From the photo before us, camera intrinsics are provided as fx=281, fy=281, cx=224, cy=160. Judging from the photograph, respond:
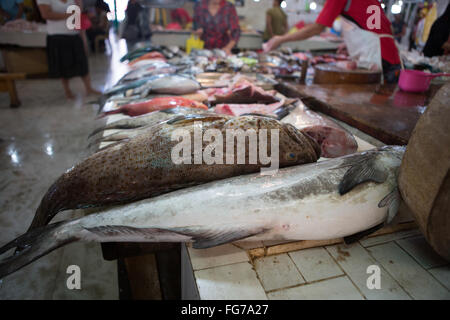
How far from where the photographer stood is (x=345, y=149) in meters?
2.12

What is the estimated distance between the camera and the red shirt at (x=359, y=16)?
11.3ft

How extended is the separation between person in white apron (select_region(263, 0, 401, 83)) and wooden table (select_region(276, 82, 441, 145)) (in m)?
0.49

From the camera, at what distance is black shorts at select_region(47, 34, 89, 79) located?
6277 millimetres

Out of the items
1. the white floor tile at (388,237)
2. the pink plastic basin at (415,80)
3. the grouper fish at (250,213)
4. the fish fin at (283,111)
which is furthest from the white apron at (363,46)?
the grouper fish at (250,213)

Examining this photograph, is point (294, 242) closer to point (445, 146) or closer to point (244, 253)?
point (244, 253)

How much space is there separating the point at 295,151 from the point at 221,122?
45 cm

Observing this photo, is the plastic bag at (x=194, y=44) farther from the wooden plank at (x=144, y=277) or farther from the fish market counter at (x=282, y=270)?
the fish market counter at (x=282, y=270)

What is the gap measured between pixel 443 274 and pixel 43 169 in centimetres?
465

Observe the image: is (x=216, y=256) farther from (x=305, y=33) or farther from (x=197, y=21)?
(x=197, y=21)

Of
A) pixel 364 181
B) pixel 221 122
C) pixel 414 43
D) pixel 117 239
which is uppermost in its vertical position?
pixel 414 43

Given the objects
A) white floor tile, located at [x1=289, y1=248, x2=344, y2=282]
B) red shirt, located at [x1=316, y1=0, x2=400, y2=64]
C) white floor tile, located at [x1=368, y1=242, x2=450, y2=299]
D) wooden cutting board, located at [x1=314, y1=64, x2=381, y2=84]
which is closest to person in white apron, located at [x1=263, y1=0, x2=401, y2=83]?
red shirt, located at [x1=316, y1=0, x2=400, y2=64]

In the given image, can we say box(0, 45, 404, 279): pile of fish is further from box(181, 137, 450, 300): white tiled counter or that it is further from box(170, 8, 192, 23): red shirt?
box(170, 8, 192, 23): red shirt

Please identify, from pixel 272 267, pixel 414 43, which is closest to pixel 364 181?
pixel 272 267

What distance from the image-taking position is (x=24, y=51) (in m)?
8.55
